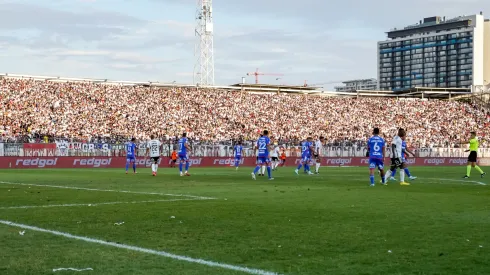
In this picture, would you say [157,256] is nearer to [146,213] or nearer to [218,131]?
[146,213]

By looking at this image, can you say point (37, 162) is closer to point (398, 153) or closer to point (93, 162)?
point (93, 162)

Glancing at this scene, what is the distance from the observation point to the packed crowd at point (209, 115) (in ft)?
201

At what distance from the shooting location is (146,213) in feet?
44.8

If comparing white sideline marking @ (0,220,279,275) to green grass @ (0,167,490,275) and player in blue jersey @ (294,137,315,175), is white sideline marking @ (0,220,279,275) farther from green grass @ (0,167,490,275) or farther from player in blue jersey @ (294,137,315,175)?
player in blue jersey @ (294,137,315,175)

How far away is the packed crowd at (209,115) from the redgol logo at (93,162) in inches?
148

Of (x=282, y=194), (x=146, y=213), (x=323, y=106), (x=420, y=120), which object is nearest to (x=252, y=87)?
(x=323, y=106)

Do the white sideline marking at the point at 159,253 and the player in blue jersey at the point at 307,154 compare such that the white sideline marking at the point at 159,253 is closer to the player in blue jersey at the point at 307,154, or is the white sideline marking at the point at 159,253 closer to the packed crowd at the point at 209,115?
the player in blue jersey at the point at 307,154

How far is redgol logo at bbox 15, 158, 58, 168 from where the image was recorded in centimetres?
4741

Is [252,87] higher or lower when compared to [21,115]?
higher

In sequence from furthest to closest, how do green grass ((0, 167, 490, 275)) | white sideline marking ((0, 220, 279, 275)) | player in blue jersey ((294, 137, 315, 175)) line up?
player in blue jersey ((294, 137, 315, 175)) → green grass ((0, 167, 490, 275)) → white sideline marking ((0, 220, 279, 275))

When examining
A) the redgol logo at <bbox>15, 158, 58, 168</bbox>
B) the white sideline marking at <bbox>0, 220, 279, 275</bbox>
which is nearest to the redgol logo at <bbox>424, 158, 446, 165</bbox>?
the redgol logo at <bbox>15, 158, 58, 168</bbox>

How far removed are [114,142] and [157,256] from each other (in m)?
45.3

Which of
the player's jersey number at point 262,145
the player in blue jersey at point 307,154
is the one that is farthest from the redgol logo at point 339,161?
the player's jersey number at point 262,145

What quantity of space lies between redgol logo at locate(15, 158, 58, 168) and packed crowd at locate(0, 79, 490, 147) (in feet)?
13.3
